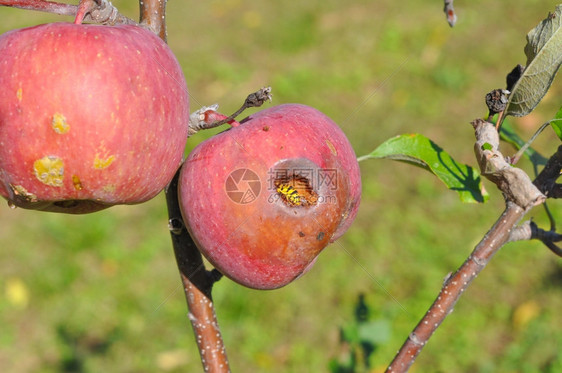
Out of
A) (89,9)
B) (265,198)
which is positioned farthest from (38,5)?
(265,198)

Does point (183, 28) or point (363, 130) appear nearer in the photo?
point (363, 130)

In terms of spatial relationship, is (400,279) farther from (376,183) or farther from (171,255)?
(171,255)

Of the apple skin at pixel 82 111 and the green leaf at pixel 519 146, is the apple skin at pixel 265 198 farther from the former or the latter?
the green leaf at pixel 519 146

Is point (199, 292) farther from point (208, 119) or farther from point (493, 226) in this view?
point (493, 226)

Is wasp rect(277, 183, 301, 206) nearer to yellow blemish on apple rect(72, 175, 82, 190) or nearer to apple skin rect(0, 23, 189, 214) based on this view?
apple skin rect(0, 23, 189, 214)

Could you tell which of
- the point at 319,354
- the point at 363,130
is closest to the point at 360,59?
the point at 363,130

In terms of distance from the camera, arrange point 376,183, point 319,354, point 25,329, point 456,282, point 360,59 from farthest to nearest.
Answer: point 360,59, point 376,183, point 25,329, point 319,354, point 456,282
